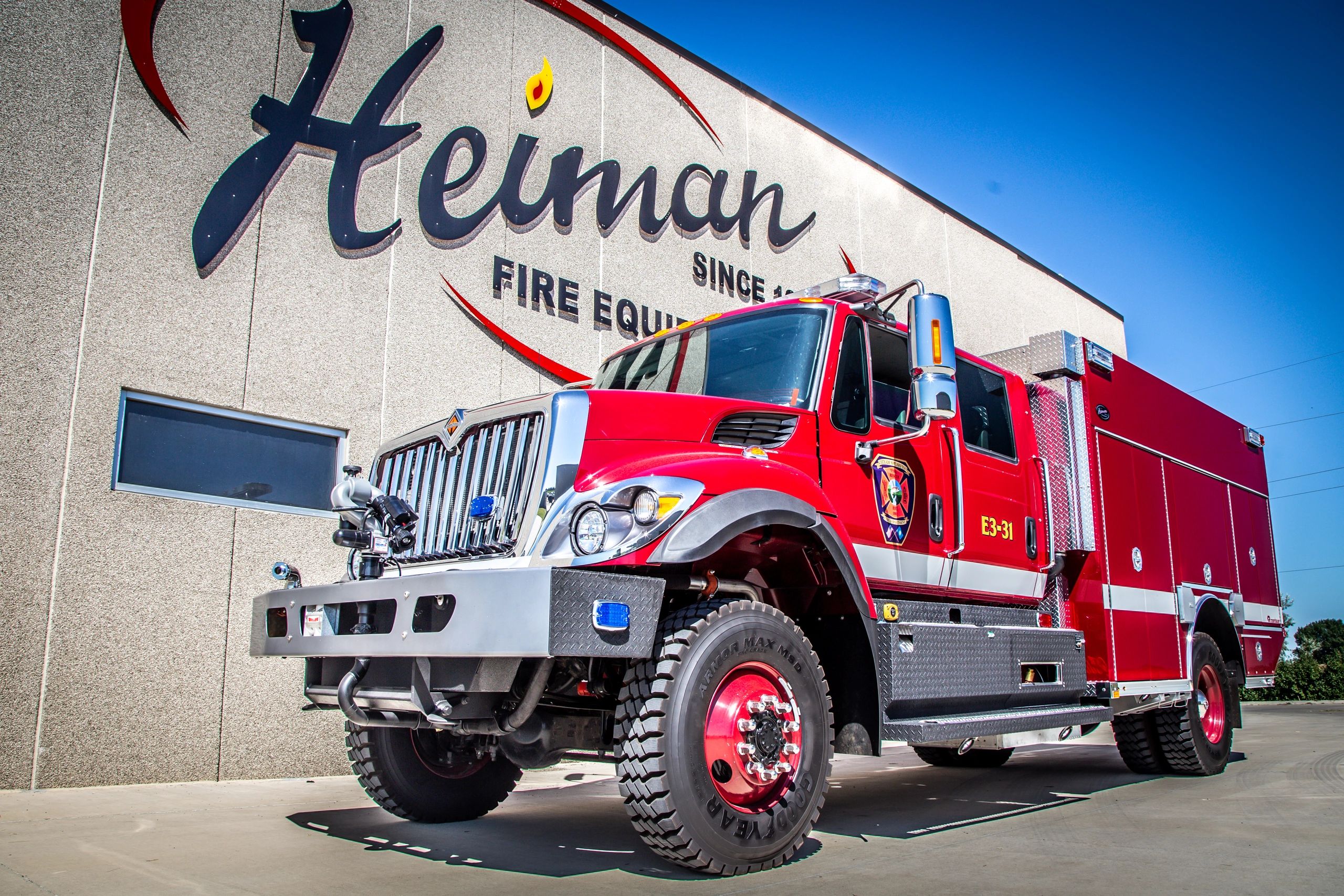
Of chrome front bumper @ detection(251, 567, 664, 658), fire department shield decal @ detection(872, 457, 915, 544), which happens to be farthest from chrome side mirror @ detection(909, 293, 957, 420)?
chrome front bumper @ detection(251, 567, 664, 658)

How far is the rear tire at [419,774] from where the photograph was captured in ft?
16.3

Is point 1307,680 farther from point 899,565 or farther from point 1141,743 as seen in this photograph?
point 899,565

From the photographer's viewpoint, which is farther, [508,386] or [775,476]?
[508,386]

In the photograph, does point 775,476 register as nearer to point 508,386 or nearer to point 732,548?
point 732,548

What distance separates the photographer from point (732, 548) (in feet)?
14.1

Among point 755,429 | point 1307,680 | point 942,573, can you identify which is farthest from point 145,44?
point 1307,680

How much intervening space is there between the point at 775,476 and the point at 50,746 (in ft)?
17.4

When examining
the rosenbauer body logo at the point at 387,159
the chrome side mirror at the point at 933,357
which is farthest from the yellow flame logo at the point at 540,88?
the chrome side mirror at the point at 933,357

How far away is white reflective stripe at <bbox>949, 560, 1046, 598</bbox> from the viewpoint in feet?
17.9

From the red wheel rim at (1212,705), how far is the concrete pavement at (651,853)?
0.40m

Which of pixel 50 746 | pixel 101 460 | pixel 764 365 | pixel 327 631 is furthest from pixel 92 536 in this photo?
pixel 764 365

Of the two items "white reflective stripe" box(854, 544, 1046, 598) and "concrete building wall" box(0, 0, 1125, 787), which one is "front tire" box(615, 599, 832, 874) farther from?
"concrete building wall" box(0, 0, 1125, 787)

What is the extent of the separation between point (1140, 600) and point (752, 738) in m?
4.08

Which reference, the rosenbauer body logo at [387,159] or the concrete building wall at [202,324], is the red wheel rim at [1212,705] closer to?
the concrete building wall at [202,324]
